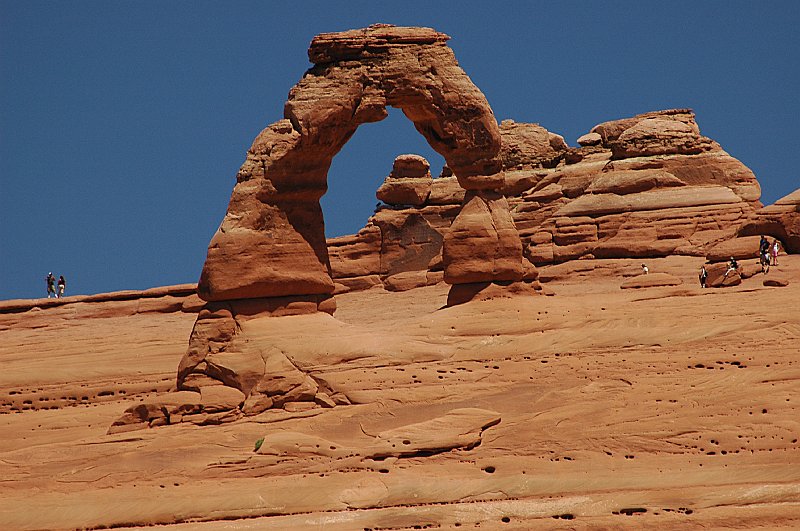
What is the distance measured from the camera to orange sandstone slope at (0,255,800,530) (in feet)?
87.2

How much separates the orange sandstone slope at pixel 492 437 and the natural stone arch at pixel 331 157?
102cm

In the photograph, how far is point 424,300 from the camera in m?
45.9

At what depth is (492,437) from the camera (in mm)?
28297

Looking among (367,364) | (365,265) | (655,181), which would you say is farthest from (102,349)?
(655,181)

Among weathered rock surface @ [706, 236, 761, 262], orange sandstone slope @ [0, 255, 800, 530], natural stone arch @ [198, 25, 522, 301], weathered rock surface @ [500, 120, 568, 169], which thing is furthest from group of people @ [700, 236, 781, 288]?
weathered rock surface @ [500, 120, 568, 169]

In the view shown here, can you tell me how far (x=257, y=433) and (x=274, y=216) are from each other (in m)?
5.09

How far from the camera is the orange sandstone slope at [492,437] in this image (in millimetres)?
26594

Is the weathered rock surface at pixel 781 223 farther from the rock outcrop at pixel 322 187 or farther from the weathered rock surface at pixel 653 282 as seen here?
the rock outcrop at pixel 322 187

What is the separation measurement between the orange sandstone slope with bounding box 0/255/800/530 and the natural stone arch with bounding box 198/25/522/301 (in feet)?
3.35

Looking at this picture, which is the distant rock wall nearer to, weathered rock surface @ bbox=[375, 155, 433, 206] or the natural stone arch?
weathered rock surface @ bbox=[375, 155, 433, 206]

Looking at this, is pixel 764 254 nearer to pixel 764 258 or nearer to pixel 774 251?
pixel 764 258

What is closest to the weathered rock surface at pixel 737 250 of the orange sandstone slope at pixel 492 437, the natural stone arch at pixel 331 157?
the orange sandstone slope at pixel 492 437

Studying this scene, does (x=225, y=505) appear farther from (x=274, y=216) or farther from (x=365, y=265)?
(x=365, y=265)

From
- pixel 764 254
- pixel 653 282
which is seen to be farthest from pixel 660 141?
pixel 653 282
